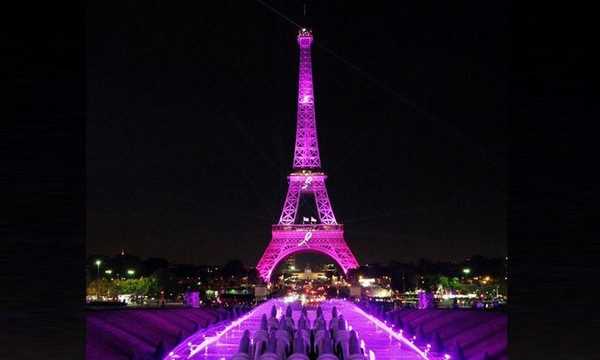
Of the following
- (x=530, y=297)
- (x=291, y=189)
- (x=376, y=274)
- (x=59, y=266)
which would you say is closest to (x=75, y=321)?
(x=59, y=266)

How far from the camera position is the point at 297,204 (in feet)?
347

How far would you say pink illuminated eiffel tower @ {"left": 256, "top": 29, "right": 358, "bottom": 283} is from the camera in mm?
101375

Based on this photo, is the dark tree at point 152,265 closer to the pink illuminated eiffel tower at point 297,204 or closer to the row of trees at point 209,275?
the row of trees at point 209,275

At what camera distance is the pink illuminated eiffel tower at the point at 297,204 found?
10138 cm

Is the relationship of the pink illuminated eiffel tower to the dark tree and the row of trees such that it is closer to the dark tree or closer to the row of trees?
the row of trees

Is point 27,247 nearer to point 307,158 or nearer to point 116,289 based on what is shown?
point 116,289

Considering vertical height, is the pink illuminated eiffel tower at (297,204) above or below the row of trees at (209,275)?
above

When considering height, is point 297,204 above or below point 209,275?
above

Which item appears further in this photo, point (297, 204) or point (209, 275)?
point (209, 275)

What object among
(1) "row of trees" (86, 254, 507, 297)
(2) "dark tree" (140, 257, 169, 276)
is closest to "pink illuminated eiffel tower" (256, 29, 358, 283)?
(1) "row of trees" (86, 254, 507, 297)

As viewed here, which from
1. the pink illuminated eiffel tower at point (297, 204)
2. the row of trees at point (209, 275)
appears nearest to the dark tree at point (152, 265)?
the row of trees at point (209, 275)

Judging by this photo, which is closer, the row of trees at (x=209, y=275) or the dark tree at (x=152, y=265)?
the row of trees at (x=209, y=275)

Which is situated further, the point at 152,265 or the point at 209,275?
the point at 209,275

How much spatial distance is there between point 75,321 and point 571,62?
5.30 m
